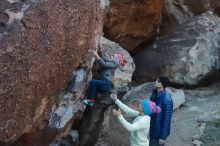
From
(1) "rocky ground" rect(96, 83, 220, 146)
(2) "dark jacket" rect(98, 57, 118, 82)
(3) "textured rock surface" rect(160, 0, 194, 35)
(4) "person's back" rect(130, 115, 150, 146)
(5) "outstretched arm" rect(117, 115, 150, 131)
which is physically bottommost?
(1) "rocky ground" rect(96, 83, 220, 146)

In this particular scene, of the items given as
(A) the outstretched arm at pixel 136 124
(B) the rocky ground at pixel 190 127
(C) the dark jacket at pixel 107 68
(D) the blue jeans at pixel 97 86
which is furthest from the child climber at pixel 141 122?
(B) the rocky ground at pixel 190 127

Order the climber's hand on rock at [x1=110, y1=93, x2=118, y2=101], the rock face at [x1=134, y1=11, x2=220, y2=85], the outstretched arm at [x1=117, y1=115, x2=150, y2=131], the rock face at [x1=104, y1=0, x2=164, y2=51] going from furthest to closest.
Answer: the rock face at [x1=104, y1=0, x2=164, y2=51]
the rock face at [x1=134, y1=11, x2=220, y2=85]
the climber's hand on rock at [x1=110, y1=93, x2=118, y2=101]
the outstretched arm at [x1=117, y1=115, x2=150, y2=131]

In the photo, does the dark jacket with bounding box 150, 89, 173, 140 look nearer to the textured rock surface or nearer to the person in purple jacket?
the person in purple jacket

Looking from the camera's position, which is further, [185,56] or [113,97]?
[185,56]

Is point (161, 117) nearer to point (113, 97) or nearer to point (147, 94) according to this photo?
point (113, 97)

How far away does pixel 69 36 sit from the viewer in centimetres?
630

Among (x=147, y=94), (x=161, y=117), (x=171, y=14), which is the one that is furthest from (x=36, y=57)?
(x=171, y=14)

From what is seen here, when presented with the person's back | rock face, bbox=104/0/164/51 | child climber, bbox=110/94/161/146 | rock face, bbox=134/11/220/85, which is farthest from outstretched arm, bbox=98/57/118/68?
rock face, bbox=134/11/220/85

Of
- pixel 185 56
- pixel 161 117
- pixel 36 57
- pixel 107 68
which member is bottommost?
pixel 185 56

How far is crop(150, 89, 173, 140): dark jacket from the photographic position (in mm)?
7098

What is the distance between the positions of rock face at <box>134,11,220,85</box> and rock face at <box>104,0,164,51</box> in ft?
1.56

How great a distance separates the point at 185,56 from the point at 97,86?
17.5 feet

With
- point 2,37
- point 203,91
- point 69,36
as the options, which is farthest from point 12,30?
point 203,91

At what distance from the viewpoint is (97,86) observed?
740 centimetres
